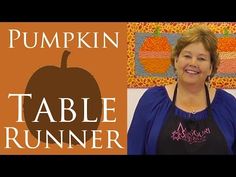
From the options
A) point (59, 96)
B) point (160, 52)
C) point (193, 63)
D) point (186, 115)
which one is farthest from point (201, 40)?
point (59, 96)

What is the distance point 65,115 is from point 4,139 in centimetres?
46

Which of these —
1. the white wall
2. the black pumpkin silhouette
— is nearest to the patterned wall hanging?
the white wall

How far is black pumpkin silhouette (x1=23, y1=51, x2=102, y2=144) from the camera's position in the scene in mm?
4844

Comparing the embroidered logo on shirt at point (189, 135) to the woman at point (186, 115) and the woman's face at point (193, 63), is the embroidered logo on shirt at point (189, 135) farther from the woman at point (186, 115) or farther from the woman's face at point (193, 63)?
the woman's face at point (193, 63)

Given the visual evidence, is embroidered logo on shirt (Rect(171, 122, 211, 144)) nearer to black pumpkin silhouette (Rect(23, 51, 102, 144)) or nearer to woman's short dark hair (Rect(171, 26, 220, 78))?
woman's short dark hair (Rect(171, 26, 220, 78))

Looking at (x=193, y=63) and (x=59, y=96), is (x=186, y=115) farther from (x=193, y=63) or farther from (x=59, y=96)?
(x=59, y=96)

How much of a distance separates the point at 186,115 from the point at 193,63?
363 millimetres

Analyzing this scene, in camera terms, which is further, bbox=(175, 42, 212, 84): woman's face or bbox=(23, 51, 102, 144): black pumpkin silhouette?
bbox=(23, 51, 102, 144): black pumpkin silhouette

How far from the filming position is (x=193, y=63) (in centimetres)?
473

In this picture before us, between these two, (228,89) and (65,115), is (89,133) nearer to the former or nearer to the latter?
(65,115)

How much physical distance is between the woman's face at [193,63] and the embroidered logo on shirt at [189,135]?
0.34 metres

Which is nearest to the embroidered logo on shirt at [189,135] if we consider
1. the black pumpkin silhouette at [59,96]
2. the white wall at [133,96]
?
the white wall at [133,96]

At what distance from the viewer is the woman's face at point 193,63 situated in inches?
187

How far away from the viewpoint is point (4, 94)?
4.86 metres
